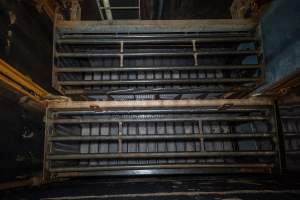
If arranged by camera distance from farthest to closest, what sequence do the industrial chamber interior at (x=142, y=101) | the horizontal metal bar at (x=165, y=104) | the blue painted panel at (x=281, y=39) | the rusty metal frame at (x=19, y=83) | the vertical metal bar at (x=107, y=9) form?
the vertical metal bar at (x=107, y=9) → the horizontal metal bar at (x=165, y=104) → the blue painted panel at (x=281, y=39) → the industrial chamber interior at (x=142, y=101) → the rusty metal frame at (x=19, y=83)

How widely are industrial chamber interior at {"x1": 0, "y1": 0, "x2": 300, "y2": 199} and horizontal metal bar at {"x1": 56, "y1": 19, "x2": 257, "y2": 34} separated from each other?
1cm

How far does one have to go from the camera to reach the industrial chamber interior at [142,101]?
1.84 metres

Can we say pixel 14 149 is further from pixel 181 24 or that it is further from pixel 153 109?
pixel 181 24

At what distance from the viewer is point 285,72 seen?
7.58 feet

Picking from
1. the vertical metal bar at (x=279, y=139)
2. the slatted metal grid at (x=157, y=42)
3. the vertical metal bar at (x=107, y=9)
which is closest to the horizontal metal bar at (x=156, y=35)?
the slatted metal grid at (x=157, y=42)

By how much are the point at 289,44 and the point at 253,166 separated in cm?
136

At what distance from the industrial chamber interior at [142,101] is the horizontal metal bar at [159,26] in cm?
1

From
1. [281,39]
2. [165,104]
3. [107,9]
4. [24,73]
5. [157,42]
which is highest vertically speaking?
[107,9]

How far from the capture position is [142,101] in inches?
107

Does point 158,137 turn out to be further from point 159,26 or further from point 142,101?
point 159,26

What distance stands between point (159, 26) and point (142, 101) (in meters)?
0.95

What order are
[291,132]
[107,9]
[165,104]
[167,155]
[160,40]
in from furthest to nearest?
[107,9]
[160,40]
[165,104]
[167,155]
[291,132]

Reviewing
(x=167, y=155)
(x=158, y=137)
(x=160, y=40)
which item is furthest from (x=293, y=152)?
(x=160, y=40)

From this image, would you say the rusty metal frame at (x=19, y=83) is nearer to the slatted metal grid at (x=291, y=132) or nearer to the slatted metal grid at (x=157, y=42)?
the slatted metal grid at (x=157, y=42)
